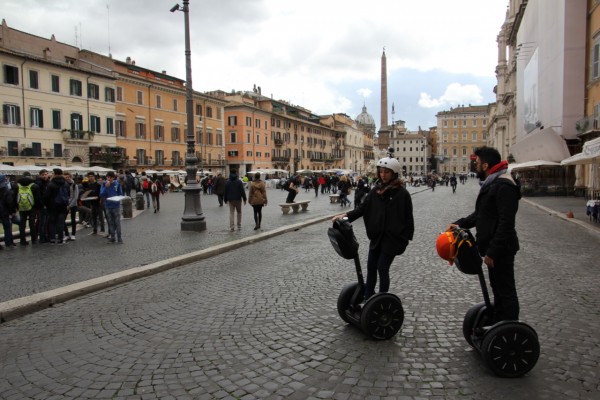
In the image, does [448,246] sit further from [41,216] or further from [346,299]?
[41,216]

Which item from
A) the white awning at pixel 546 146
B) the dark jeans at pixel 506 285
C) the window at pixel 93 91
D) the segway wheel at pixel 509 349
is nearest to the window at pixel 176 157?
the window at pixel 93 91

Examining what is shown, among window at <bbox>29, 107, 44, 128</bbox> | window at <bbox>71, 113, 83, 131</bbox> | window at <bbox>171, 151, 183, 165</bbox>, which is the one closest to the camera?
window at <bbox>29, 107, 44, 128</bbox>

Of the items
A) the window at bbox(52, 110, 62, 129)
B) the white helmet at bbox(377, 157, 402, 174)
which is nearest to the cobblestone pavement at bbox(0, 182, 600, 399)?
the white helmet at bbox(377, 157, 402, 174)

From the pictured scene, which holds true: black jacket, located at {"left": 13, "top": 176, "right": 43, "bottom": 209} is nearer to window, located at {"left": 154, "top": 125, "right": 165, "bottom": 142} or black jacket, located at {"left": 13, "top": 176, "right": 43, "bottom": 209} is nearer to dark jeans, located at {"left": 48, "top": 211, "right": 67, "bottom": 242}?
dark jeans, located at {"left": 48, "top": 211, "right": 67, "bottom": 242}

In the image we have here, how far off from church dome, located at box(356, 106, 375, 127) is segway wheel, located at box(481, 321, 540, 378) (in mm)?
157585

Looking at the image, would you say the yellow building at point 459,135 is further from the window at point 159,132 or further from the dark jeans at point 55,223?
the dark jeans at point 55,223

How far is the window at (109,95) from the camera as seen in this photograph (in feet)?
139

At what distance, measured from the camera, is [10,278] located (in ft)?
22.3

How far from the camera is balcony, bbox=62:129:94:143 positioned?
1506 inches

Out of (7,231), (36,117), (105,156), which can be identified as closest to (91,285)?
(7,231)

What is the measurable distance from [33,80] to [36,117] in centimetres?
286

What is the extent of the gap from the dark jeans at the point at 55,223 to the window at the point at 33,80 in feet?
101

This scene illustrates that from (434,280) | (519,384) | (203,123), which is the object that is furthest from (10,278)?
(203,123)

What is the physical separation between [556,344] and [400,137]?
140548 millimetres
